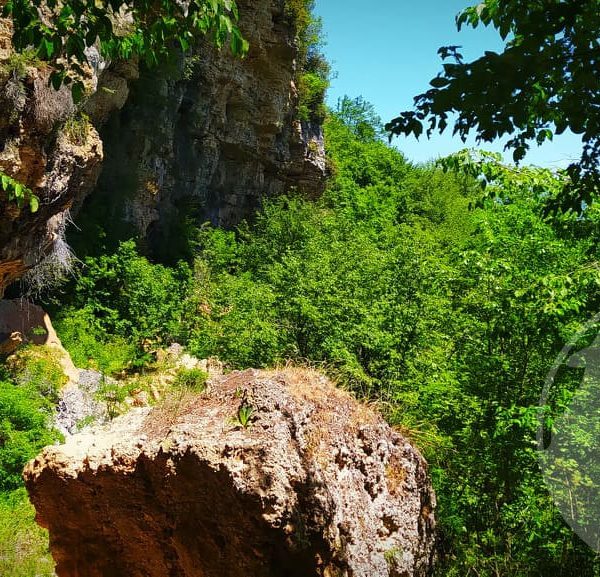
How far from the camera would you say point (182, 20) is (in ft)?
12.8

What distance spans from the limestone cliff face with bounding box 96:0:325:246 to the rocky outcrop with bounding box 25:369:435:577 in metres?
12.5

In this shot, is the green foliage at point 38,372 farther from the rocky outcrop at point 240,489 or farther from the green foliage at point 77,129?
the rocky outcrop at point 240,489

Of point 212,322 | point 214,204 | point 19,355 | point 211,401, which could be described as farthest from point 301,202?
point 211,401

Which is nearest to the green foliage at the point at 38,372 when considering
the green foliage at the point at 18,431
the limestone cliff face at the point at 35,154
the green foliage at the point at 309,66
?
the green foliage at the point at 18,431

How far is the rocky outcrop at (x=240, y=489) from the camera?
4297 mm

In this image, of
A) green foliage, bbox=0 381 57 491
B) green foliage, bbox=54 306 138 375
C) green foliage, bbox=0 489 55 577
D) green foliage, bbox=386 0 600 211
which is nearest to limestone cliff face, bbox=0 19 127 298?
green foliage, bbox=0 381 57 491

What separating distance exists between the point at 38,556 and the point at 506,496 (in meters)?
6.13

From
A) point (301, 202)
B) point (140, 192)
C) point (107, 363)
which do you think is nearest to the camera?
point (107, 363)

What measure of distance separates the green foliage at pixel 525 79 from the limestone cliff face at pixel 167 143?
670cm

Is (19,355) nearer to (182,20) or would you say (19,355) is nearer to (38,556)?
(38,556)

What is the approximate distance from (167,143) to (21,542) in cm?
1229

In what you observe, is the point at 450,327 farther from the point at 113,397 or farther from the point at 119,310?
the point at 119,310

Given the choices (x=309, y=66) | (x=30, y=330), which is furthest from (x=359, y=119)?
(x=30, y=330)

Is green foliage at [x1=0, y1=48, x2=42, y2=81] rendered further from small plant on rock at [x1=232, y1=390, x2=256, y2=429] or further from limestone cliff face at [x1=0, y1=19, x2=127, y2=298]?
small plant on rock at [x1=232, y1=390, x2=256, y2=429]
